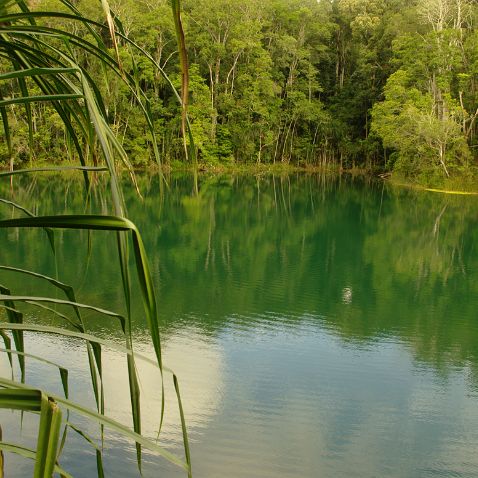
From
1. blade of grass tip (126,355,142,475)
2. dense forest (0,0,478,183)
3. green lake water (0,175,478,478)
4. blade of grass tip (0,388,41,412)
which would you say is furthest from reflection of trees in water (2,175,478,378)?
dense forest (0,0,478,183)

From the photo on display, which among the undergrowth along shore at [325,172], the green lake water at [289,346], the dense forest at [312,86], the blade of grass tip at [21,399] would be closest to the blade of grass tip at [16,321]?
the green lake water at [289,346]

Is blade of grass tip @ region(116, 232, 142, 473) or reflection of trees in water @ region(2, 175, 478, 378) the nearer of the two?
blade of grass tip @ region(116, 232, 142, 473)

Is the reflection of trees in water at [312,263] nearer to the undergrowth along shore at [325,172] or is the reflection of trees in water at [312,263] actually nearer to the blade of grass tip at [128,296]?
the blade of grass tip at [128,296]

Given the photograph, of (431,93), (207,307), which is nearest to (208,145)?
(431,93)

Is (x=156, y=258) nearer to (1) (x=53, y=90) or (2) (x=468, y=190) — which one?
(1) (x=53, y=90)

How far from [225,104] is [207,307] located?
1948 centimetres

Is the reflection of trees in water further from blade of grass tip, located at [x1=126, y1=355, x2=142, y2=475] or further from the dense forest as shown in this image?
the dense forest

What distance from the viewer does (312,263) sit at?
29.8 feet

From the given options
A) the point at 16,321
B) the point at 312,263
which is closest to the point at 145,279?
the point at 16,321

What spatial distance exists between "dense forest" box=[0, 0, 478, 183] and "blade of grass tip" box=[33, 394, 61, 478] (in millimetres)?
18410

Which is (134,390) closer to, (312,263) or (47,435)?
(47,435)

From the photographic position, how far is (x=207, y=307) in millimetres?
6523

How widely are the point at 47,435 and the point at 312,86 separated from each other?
27.0m

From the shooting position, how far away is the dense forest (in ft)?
65.0
